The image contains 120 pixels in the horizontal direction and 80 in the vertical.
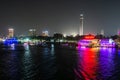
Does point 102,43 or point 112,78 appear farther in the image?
point 102,43

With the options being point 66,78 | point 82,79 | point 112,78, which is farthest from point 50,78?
point 112,78

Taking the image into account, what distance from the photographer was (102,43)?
18100 centimetres

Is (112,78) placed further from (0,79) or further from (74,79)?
(0,79)

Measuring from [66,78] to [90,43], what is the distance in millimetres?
135545

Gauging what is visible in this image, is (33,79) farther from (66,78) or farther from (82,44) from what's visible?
(82,44)

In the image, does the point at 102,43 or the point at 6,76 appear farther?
the point at 102,43

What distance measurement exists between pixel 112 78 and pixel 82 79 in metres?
3.48

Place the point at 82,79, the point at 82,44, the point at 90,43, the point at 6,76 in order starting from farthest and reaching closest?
1. the point at 82,44
2. the point at 90,43
3. the point at 6,76
4. the point at 82,79

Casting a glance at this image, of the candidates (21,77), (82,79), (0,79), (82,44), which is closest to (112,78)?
→ (82,79)

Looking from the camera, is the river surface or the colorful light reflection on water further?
the colorful light reflection on water

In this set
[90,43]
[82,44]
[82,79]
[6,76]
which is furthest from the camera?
[82,44]

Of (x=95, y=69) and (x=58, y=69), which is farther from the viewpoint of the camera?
(x=58, y=69)

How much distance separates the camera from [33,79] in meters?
28.4

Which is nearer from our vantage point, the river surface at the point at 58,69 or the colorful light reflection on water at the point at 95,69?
the river surface at the point at 58,69
